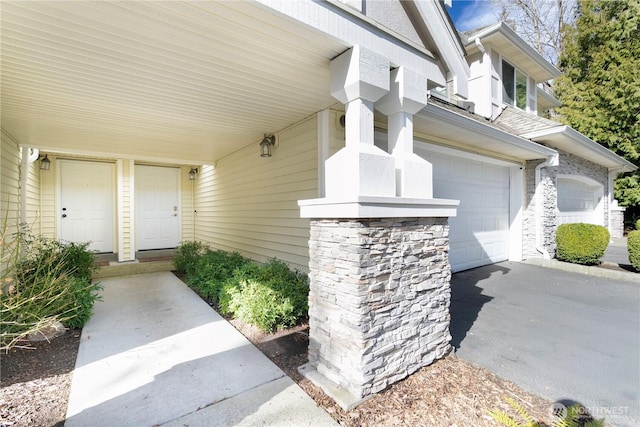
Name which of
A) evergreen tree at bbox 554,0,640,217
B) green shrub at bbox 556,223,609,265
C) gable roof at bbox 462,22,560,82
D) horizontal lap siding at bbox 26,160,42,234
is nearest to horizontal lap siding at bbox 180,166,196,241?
horizontal lap siding at bbox 26,160,42,234

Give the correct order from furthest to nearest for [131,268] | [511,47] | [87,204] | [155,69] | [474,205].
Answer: [511,47], [87,204], [131,268], [474,205], [155,69]

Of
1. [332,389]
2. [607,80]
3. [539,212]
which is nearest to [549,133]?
[539,212]

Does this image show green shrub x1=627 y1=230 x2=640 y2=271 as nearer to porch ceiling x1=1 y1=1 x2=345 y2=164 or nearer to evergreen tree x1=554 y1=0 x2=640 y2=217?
porch ceiling x1=1 y1=1 x2=345 y2=164

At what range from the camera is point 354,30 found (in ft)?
7.40

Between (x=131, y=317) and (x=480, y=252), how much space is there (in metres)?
6.38

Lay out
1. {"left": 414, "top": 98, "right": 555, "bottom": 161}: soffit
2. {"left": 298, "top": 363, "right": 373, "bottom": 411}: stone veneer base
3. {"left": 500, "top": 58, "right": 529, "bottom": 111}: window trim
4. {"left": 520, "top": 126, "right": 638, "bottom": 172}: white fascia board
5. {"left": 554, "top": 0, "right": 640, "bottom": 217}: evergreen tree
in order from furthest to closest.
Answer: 1. {"left": 554, "top": 0, "right": 640, "bottom": 217}: evergreen tree
2. {"left": 500, "top": 58, "right": 529, "bottom": 111}: window trim
3. {"left": 520, "top": 126, "right": 638, "bottom": 172}: white fascia board
4. {"left": 414, "top": 98, "right": 555, "bottom": 161}: soffit
5. {"left": 298, "top": 363, "right": 373, "bottom": 411}: stone veneer base

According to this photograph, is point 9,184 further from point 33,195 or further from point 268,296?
point 268,296

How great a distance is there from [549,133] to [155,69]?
22.4 ft

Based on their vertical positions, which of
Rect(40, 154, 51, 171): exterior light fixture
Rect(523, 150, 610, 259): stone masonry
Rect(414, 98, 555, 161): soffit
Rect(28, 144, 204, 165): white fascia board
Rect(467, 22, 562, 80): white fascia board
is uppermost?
Rect(467, 22, 562, 80): white fascia board

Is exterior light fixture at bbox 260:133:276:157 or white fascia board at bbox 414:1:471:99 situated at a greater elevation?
white fascia board at bbox 414:1:471:99

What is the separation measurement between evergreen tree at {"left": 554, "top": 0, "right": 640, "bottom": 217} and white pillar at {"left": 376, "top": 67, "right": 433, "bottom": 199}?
38.8ft

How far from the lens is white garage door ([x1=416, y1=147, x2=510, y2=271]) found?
535 cm

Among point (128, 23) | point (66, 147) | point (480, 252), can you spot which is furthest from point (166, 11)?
point (480, 252)

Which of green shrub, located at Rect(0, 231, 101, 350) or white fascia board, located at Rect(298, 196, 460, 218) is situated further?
green shrub, located at Rect(0, 231, 101, 350)
